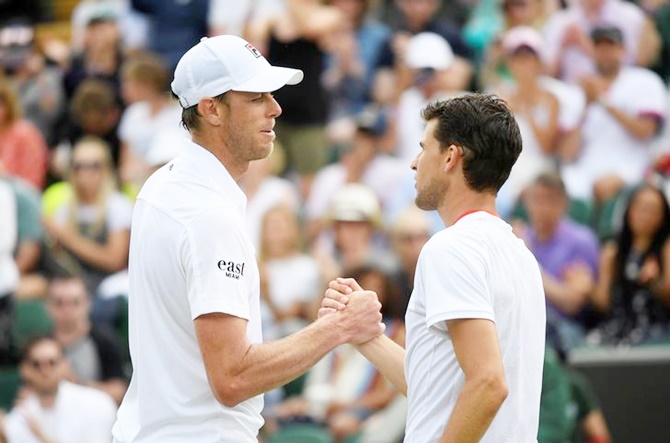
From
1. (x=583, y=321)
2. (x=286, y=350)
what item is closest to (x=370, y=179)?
(x=583, y=321)

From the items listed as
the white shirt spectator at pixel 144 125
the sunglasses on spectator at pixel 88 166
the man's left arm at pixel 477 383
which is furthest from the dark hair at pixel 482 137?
the white shirt spectator at pixel 144 125

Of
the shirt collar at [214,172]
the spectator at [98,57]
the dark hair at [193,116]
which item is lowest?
the spectator at [98,57]

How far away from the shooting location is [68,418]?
346 inches

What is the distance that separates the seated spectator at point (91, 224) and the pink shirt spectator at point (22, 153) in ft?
2.61

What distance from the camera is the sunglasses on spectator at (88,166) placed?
10.6 m

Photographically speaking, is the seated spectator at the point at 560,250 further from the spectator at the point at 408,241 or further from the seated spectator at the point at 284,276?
the seated spectator at the point at 284,276

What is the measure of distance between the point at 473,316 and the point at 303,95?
753 cm

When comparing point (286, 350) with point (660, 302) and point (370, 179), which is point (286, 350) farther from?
point (370, 179)

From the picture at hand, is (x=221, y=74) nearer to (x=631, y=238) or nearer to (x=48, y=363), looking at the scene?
(x=48, y=363)

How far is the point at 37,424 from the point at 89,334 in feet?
2.91

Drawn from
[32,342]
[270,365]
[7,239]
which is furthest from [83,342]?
[270,365]

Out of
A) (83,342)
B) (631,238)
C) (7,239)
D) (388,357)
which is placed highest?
(388,357)

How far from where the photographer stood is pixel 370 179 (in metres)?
10.6

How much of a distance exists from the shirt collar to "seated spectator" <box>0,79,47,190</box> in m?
7.22
